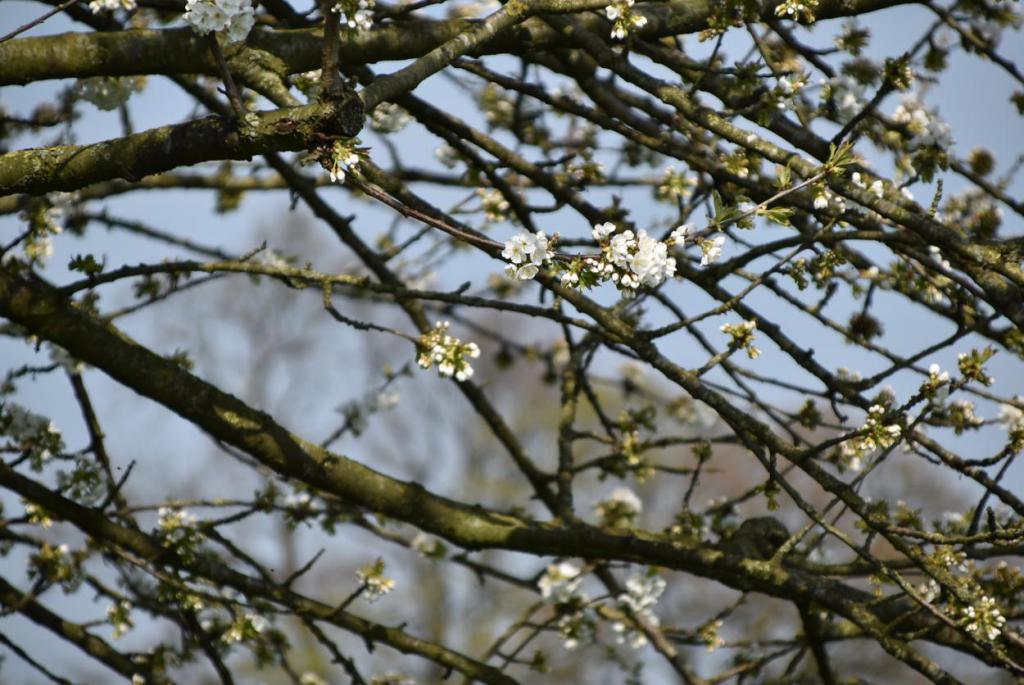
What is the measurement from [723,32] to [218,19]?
1453mm

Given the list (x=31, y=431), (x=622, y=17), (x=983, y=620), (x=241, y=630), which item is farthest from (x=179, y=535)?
(x=983, y=620)

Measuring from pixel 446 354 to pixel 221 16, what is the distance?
3.18 feet

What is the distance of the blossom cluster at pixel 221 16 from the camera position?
7.35 feet

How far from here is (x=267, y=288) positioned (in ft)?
77.7

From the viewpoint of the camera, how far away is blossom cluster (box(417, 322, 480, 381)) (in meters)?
2.69

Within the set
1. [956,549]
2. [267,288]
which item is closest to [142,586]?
[956,549]

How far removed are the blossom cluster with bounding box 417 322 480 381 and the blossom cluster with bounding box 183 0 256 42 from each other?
0.89 meters

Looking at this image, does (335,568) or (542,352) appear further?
(335,568)

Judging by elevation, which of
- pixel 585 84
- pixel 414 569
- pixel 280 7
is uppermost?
pixel 414 569

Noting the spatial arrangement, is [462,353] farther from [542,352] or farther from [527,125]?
[542,352]

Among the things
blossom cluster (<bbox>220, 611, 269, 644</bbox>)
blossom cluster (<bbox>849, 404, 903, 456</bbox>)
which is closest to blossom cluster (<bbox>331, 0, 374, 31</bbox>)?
blossom cluster (<bbox>849, 404, 903, 456</bbox>)

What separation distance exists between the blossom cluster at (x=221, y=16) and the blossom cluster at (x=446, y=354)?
2.91ft

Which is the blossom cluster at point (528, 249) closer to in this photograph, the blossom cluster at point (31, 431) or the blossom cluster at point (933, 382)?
the blossom cluster at point (933, 382)

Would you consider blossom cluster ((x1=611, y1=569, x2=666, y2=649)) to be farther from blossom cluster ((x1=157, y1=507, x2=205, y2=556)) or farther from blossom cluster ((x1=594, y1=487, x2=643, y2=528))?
blossom cluster ((x1=157, y1=507, x2=205, y2=556))
